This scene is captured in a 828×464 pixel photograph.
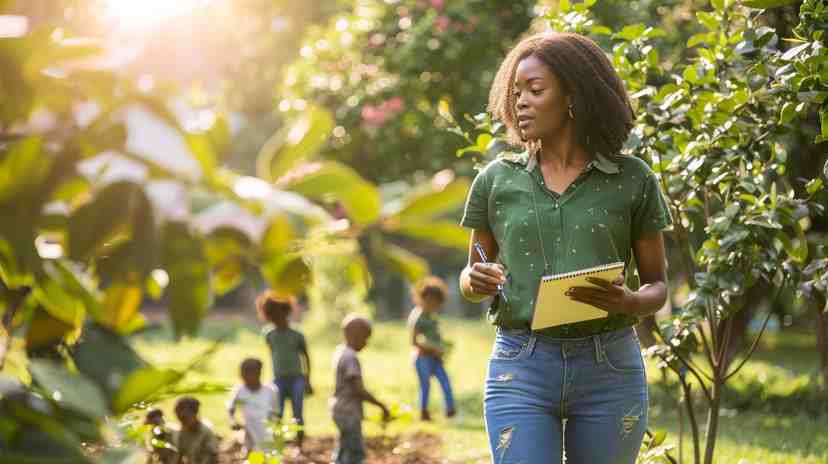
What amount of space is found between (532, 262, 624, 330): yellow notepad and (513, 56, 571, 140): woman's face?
1.30 ft

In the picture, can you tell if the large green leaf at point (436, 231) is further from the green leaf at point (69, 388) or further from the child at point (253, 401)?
the child at point (253, 401)

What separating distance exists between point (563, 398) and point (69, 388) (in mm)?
1813

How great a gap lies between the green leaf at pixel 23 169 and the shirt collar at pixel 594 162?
1975 mm

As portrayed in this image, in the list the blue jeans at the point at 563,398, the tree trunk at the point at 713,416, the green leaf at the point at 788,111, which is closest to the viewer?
the blue jeans at the point at 563,398

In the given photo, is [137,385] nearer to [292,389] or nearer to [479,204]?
[479,204]

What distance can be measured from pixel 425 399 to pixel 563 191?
7.46 m

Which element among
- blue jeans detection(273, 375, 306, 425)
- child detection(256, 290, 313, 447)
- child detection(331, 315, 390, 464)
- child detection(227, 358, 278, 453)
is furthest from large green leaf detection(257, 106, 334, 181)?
blue jeans detection(273, 375, 306, 425)

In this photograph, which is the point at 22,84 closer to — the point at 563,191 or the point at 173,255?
the point at 173,255

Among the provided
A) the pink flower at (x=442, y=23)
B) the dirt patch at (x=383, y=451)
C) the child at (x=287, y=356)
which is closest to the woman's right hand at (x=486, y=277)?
the dirt patch at (x=383, y=451)

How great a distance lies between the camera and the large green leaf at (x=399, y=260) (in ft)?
4.44

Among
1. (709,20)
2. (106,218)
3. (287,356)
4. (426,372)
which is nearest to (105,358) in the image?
(106,218)

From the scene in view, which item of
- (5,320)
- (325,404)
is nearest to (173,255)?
(5,320)

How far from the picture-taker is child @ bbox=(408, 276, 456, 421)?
10.3 m

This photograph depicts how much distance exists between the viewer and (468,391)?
42.3 ft
